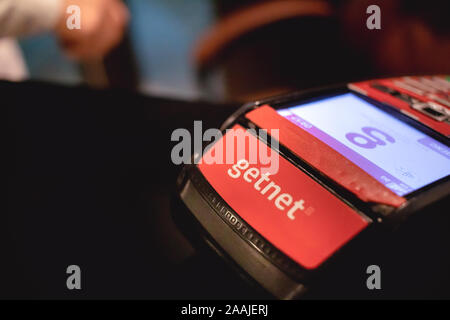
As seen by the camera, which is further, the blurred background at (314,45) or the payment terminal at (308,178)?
the blurred background at (314,45)

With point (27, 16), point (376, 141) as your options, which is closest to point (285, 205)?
point (376, 141)

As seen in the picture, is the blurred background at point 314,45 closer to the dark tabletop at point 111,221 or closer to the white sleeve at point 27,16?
the dark tabletop at point 111,221

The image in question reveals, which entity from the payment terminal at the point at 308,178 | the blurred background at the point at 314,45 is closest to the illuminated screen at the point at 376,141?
the payment terminal at the point at 308,178

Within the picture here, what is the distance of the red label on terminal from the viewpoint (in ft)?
1.07

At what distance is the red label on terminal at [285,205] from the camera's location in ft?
1.07

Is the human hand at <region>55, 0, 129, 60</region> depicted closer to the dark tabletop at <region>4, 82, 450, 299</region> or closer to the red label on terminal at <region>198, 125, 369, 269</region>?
the dark tabletop at <region>4, 82, 450, 299</region>

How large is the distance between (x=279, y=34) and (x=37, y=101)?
64 centimetres

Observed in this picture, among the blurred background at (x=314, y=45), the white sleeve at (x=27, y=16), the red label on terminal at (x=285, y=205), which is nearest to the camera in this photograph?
the red label on terminal at (x=285, y=205)

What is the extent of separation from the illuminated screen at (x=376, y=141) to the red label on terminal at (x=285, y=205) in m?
0.07

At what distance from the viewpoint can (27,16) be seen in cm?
74

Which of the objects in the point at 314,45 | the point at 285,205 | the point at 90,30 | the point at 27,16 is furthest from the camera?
the point at 314,45

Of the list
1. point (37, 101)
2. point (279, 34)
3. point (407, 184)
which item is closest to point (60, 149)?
point (37, 101)

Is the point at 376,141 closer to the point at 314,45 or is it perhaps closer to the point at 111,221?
the point at 111,221

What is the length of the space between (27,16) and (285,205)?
2.39ft
